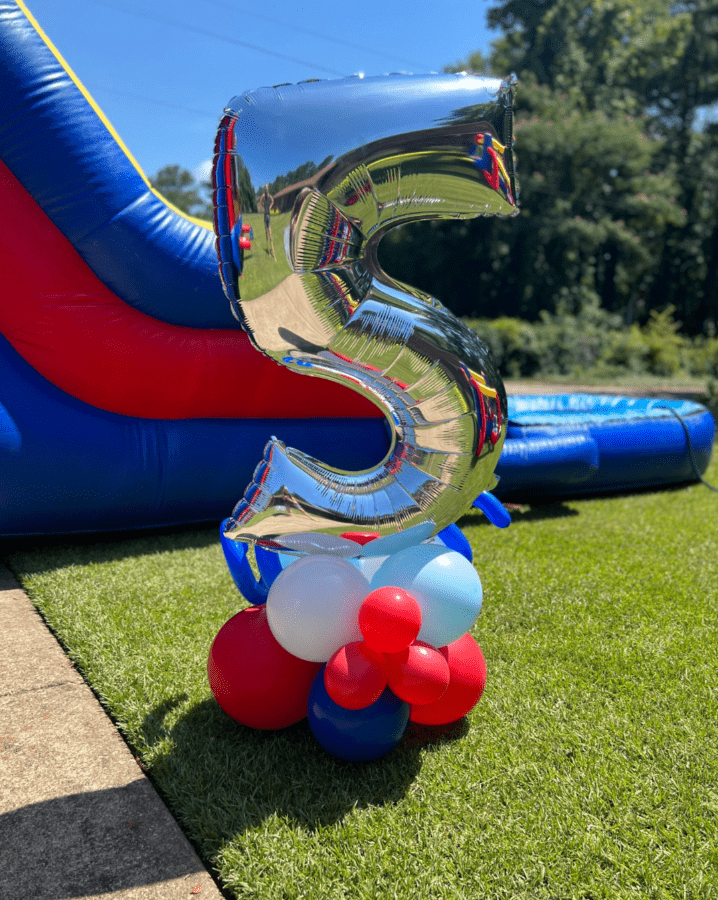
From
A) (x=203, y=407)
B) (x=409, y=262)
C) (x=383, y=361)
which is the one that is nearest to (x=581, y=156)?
(x=409, y=262)

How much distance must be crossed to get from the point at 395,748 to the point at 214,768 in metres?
0.50

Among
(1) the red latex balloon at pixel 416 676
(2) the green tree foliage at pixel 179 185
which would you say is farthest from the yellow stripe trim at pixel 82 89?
(2) the green tree foliage at pixel 179 185

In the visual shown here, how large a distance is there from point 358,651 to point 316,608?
0.15m

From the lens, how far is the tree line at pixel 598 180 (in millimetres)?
20641

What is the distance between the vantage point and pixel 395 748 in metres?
2.04

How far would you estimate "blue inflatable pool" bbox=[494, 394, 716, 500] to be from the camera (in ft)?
14.8

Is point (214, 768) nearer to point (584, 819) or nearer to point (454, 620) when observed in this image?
point (454, 620)

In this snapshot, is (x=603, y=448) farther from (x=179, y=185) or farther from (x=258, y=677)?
(x=179, y=185)

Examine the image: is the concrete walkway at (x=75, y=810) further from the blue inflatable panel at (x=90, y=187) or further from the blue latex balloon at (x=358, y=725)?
the blue inflatable panel at (x=90, y=187)

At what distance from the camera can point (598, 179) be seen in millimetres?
20922

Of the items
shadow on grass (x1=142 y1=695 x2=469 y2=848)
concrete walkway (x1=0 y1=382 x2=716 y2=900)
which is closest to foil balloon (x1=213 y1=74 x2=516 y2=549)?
shadow on grass (x1=142 y1=695 x2=469 y2=848)

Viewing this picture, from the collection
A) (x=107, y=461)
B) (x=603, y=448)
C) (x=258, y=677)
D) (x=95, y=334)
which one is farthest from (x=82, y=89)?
(x=603, y=448)

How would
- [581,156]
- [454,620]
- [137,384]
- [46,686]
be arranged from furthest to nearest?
1. [581,156]
2. [137,384]
3. [46,686]
4. [454,620]

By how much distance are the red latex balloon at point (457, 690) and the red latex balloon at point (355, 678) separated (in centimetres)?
25
